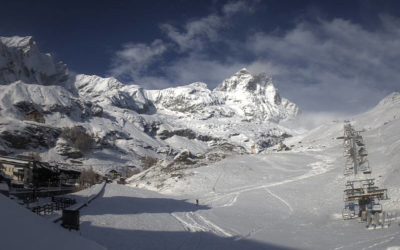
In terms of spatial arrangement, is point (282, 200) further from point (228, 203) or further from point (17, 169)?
point (17, 169)

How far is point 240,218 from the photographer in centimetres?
4269

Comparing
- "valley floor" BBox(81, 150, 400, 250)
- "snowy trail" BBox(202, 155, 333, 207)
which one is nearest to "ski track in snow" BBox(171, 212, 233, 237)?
"valley floor" BBox(81, 150, 400, 250)

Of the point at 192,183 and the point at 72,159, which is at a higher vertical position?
the point at 72,159

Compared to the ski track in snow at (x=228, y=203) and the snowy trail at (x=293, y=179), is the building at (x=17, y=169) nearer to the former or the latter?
the ski track in snow at (x=228, y=203)

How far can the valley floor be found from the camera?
86.8ft

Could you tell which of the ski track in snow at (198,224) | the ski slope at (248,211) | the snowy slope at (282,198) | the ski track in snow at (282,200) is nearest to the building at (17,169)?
the ski slope at (248,211)

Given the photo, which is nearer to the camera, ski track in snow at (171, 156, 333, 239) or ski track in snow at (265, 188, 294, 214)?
ski track in snow at (171, 156, 333, 239)

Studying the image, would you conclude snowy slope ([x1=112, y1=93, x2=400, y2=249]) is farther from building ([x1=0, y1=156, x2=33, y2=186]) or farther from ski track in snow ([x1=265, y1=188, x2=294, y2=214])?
building ([x1=0, y1=156, x2=33, y2=186])

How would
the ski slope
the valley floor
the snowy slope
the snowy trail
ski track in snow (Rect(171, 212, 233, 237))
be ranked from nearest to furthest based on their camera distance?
the valley floor, the ski slope, the snowy slope, ski track in snow (Rect(171, 212, 233, 237)), the snowy trail

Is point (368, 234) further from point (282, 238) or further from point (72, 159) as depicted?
point (72, 159)

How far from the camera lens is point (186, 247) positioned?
24.7 meters

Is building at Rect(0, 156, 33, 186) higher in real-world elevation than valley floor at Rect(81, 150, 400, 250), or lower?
higher

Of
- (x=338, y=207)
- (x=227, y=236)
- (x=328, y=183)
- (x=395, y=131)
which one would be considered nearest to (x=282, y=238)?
(x=227, y=236)

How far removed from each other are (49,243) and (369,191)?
3841 centimetres
